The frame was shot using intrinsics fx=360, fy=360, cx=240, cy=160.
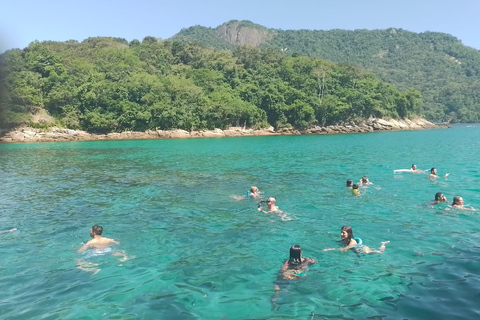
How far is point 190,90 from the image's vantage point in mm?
90062

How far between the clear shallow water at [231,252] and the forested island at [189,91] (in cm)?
5606

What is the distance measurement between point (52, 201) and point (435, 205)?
60.3ft

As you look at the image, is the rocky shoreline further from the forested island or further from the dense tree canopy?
the dense tree canopy

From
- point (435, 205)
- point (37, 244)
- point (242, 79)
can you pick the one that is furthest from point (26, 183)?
point (242, 79)

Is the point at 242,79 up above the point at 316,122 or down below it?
above

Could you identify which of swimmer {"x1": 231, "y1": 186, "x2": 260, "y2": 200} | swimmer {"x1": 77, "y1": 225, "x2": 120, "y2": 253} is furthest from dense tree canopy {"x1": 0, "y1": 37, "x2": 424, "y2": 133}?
swimmer {"x1": 77, "y1": 225, "x2": 120, "y2": 253}

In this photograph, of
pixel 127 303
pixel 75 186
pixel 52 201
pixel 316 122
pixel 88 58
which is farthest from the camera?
pixel 88 58

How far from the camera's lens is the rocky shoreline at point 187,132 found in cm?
7056

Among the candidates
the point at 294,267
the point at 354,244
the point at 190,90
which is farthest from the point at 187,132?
the point at 294,267

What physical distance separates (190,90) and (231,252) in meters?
82.6

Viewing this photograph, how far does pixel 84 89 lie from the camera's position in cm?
8369

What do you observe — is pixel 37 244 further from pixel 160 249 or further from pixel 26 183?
pixel 26 183

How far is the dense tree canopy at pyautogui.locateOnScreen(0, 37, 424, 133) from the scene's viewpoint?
81.3m

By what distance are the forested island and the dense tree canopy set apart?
0.25 meters
